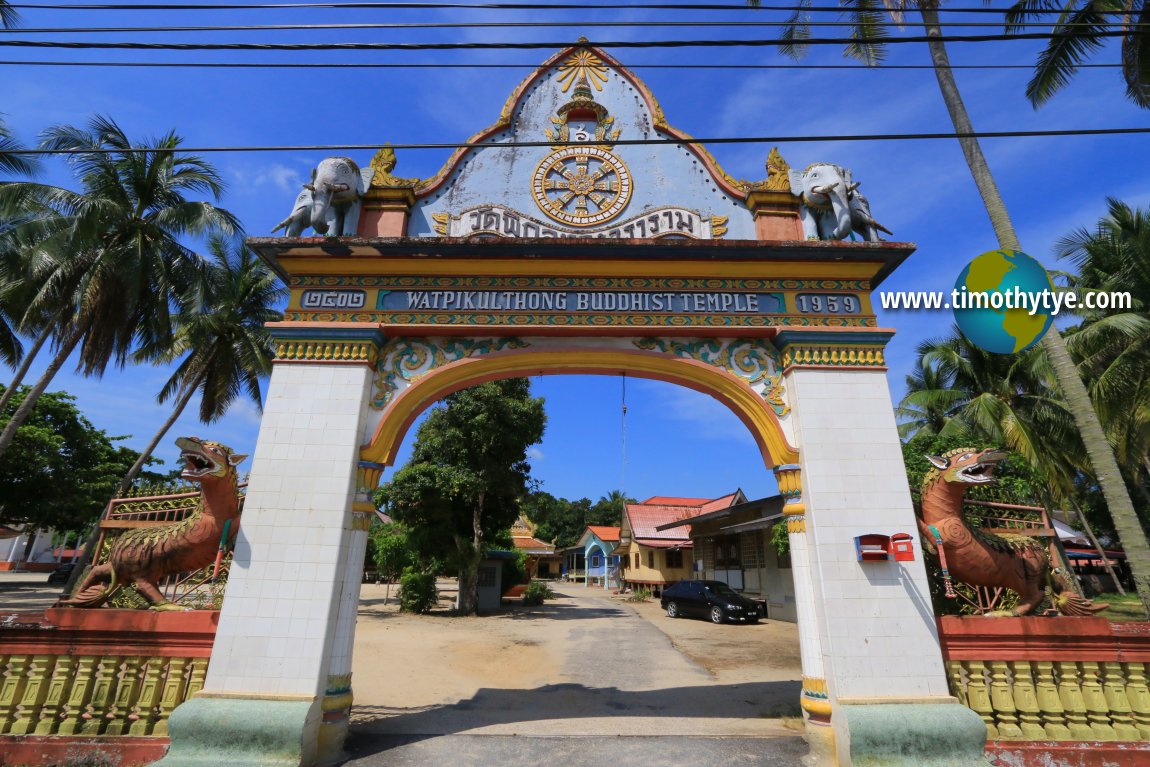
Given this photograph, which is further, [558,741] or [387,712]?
[387,712]

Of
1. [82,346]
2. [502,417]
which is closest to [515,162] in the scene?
[502,417]

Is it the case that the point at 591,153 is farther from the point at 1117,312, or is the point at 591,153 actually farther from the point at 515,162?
the point at 1117,312

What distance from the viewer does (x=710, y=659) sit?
11320 millimetres

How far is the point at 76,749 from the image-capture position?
16.6 ft

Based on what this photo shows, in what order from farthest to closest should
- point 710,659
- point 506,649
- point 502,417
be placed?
point 502,417
point 506,649
point 710,659

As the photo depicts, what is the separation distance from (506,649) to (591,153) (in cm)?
1056

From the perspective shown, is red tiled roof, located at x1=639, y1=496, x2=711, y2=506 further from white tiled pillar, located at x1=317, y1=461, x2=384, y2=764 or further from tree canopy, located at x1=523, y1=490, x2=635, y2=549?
white tiled pillar, located at x1=317, y1=461, x2=384, y2=764

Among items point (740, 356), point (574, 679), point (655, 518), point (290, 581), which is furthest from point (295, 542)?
point (655, 518)

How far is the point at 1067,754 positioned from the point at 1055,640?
943 mm

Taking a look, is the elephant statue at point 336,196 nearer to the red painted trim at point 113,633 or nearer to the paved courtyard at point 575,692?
the red painted trim at point 113,633

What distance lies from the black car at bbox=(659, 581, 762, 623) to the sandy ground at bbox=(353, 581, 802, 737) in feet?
1.87

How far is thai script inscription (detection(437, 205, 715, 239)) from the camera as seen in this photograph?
7113 millimetres

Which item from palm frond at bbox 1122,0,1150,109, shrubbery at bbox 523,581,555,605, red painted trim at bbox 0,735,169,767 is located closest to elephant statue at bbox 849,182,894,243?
palm frond at bbox 1122,0,1150,109

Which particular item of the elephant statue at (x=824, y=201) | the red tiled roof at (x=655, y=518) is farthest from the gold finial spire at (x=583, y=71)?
the red tiled roof at (x=655, y=518)
